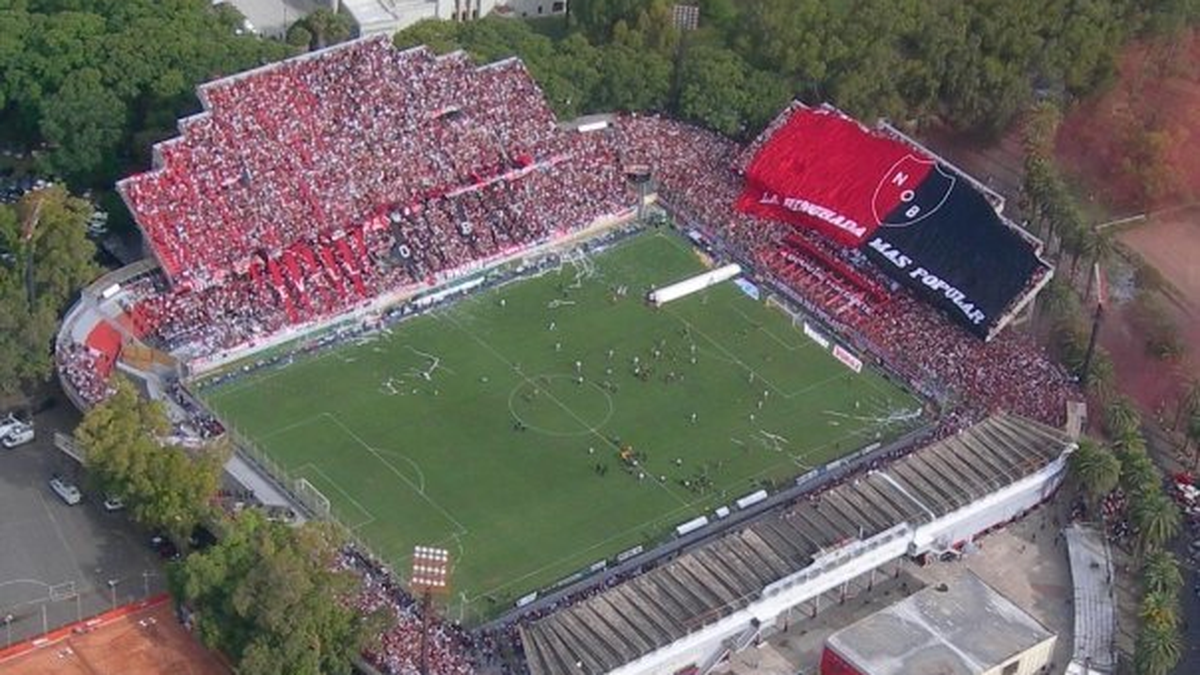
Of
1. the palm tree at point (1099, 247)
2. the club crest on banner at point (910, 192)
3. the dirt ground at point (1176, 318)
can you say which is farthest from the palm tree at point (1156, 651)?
the club crest on banner at point (910, 192)

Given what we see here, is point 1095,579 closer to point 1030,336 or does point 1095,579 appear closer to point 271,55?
point 1030,336

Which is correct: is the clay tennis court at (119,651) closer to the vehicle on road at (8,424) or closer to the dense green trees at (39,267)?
the vehicle on road at (8,424)

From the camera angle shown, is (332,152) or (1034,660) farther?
(332,152)

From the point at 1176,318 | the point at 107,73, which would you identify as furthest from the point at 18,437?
the point at 1176,318

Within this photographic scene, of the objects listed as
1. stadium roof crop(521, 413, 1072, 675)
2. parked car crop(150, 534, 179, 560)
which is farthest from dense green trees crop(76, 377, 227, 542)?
stadium roof crop(521, 413, 1072, 675)

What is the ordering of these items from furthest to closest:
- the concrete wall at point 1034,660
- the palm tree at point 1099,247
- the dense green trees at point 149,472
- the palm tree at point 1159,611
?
the palm tree at point 1099,247
the dense green trees at point 149,472
the palm tree at point 1159,611
the concrete wall at point 1034,660

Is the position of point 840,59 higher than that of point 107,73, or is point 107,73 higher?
point 107,73

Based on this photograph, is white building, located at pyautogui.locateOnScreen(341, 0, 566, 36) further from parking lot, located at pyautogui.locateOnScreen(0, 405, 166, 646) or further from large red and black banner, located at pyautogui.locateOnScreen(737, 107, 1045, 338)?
parking lot, located at pyautogui.locateOnScreen(0, 405, 166, 646)

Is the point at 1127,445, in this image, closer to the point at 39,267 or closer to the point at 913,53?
the point at 913,53

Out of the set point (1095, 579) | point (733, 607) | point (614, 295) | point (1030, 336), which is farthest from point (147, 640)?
point (1030, 336)
